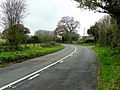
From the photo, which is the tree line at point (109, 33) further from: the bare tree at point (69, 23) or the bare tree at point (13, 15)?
the bare tree at point (69, 23)

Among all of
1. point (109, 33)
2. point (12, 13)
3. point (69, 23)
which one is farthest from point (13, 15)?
point (69, 23)

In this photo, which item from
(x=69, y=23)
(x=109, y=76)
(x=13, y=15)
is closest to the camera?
(x=109, y=76)

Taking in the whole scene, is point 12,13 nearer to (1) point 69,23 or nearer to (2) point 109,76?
(2) point 109,76

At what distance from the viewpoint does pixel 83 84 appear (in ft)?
34.8

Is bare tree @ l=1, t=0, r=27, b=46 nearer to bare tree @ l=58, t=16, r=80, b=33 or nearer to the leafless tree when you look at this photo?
the leafless tree

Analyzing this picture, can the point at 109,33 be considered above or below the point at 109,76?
above

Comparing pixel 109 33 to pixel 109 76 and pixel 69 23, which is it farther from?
pixel 69 23

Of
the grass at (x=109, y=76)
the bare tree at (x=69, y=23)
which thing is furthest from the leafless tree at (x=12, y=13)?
the bare tree at (x=69, y=23)

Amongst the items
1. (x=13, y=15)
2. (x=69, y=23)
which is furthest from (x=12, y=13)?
(x=69, y=23)

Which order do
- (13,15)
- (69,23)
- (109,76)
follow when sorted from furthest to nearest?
1. (69,23)
2. (13,15)
3. (109,76)

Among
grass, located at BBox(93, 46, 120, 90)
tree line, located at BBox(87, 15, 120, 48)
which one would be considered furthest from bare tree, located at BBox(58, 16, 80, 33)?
grass, located at BBox(93, 46, 120, 90)

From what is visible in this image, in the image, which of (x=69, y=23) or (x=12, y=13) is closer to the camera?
(x=12, y=13)

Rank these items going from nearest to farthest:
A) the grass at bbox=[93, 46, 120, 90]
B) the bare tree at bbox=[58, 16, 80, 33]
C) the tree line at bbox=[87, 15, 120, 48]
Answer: the grass at bbox=[93, 46, 120, 90], the tree line at bbox=[87, 15, 120, 48], the bare tree at bbox=[58, 16, 80, 33]

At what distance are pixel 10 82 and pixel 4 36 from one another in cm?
2474
